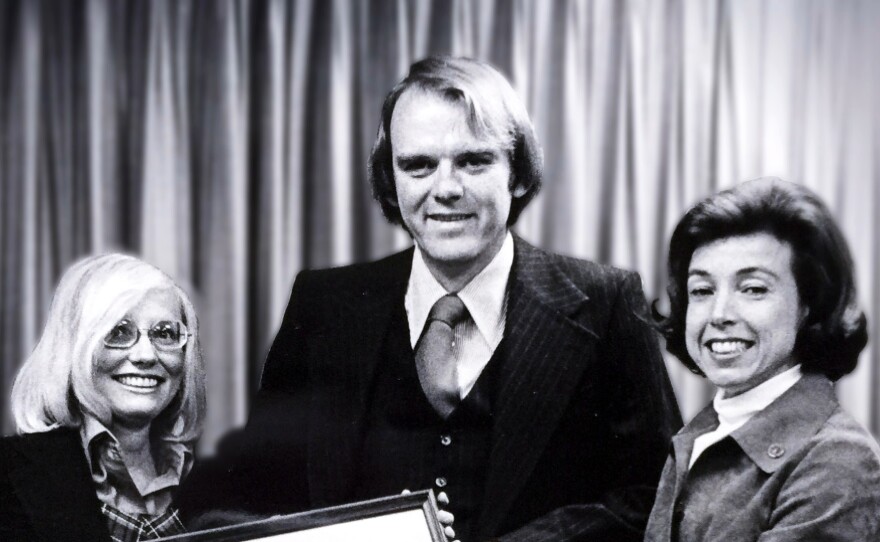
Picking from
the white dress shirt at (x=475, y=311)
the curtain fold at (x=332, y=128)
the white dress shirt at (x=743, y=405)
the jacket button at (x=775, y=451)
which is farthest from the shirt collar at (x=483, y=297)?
the jacket button at (x=775, y=451)

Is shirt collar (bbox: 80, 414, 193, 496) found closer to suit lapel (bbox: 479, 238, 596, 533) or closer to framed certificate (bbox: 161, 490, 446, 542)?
framed certificate (bbox: 161, 490, 446, 542)

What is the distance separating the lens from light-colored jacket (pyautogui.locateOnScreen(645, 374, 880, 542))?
5.21 ft

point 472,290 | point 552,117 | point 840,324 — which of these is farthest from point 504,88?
point 840,324

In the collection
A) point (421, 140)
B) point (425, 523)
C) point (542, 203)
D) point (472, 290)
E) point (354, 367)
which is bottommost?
point (425, 523)

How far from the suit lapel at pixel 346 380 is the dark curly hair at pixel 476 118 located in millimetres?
166

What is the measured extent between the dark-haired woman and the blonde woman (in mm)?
956

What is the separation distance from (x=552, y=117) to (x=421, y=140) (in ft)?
0.98

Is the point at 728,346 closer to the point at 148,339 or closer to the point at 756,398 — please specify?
the point at 756,398

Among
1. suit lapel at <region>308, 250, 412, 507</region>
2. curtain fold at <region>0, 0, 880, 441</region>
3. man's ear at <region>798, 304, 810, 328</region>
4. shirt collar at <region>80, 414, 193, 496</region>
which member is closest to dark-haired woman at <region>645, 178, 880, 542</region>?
man's ear at <region>798, 304, 810, 328</region>

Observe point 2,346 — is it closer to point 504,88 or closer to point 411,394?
point 411,394

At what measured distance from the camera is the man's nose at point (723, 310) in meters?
1.70

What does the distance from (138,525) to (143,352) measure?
336mm

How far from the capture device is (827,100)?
198 cm

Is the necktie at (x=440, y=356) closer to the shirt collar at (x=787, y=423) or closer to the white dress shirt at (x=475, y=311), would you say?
the white dress shirt at (x=475, y=311)
